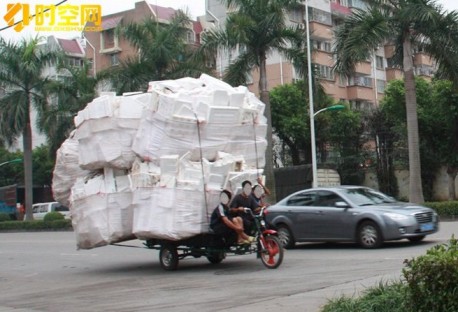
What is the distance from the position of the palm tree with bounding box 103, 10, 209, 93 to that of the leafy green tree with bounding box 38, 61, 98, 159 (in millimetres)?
4413

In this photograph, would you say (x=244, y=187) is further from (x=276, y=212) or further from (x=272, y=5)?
(x=272, y=5)

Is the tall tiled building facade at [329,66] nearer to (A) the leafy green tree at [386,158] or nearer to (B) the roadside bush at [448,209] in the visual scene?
(A) the leafy green tree at [386,158]

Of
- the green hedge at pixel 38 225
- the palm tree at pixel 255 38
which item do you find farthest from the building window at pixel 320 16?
the green hedge at pixel 38 225

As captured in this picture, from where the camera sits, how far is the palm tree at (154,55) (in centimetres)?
3481

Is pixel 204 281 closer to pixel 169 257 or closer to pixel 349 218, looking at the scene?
pixel 169 257

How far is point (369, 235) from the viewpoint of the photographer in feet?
49.2

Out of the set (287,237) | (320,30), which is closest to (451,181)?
(320,30)

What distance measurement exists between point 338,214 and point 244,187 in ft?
12.0

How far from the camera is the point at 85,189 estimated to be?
1396cm

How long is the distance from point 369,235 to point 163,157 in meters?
5.23

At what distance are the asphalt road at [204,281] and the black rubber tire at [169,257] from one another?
0.53 feet

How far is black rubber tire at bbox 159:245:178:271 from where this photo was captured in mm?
13609

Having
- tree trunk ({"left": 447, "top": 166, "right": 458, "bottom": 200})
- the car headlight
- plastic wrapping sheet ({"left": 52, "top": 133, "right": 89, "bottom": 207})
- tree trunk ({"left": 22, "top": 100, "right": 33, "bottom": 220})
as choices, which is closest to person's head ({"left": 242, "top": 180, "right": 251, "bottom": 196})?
the car headlight

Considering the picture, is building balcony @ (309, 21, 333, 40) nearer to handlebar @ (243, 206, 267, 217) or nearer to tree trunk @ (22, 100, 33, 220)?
tree trunk @ (22, 100, 33, 220)
